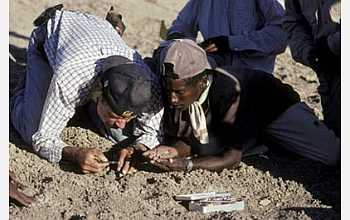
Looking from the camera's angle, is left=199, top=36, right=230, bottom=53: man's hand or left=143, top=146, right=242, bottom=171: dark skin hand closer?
left=143, top=146, right=242, bottom=171: dark skin hand

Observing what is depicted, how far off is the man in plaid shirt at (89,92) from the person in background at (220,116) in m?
0.13

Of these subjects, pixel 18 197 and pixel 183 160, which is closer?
pixel 18 197

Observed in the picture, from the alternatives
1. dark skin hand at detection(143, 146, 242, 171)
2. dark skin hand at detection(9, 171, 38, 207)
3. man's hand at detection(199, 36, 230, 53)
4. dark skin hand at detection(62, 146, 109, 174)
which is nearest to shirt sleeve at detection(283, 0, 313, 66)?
man's hand at detection(199, 36, 230, 53)

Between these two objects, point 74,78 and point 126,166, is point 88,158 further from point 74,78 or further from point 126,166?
point 74,78

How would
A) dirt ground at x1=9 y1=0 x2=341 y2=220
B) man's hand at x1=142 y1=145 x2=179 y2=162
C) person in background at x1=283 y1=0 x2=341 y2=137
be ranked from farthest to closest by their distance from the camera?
person in background at x1=283 y1=0 x2=341 y2=137, man's hand at x1=142 y1=145 x2=179 y2=162, dirt ground at x1=9 y1=0 x2=341 y2=220

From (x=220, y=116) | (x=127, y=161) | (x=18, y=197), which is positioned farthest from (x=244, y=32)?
(x=18, y=197)

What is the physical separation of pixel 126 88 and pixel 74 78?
341mm

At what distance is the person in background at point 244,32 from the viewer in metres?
6.43

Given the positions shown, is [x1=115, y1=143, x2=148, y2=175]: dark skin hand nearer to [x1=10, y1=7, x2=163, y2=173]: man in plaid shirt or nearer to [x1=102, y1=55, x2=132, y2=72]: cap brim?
[x1=10, y1=7, x2=163, y2=173]: man in plaid shirt

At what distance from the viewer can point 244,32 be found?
21.4ft

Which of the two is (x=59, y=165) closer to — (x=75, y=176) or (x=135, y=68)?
(x=75, y=176)

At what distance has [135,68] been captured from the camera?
5379mm

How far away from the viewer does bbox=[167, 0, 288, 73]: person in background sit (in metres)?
6.43

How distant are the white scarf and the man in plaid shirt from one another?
192 mm
